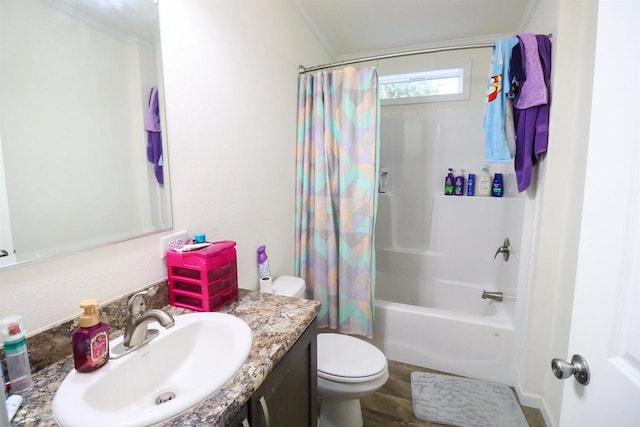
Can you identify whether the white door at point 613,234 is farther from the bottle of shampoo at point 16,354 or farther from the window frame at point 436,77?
the window frame at point 436,77

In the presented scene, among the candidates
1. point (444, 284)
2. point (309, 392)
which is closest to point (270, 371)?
point (309, 392)

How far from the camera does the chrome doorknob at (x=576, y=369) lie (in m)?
0.57

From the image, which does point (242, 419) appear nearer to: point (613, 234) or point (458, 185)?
point (613, 234)

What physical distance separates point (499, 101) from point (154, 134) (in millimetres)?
1636

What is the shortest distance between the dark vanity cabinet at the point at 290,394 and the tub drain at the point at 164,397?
241 millimetres

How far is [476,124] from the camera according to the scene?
2.41 metres

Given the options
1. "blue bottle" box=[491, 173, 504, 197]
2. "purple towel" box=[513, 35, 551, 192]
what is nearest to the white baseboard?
"purple towel" box=[513, 35, 551, 192]

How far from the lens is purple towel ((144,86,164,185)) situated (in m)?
0.97

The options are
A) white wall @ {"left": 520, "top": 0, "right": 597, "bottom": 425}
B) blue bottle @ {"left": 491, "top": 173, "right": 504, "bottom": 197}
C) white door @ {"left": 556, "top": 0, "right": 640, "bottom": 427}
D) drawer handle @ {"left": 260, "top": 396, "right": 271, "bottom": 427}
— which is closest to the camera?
white door @ {"left": 556, "top": 0, "right": 640, "bottom": 427}

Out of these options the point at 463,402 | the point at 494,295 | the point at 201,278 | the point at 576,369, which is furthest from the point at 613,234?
the point at 494,295

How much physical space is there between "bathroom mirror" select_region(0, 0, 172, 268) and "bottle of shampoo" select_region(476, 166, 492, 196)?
2.41m

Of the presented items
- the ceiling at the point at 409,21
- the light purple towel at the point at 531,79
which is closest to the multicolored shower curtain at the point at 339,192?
the ceiling at the point at 409,21

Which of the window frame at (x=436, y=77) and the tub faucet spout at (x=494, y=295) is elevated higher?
the window frame at (x=436, y=77)

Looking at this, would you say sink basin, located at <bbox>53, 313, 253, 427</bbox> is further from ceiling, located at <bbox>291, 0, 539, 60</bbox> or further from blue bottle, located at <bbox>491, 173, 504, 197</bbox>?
blue bottle, located at <bbox>491, 173, 504, 197</bbox>
